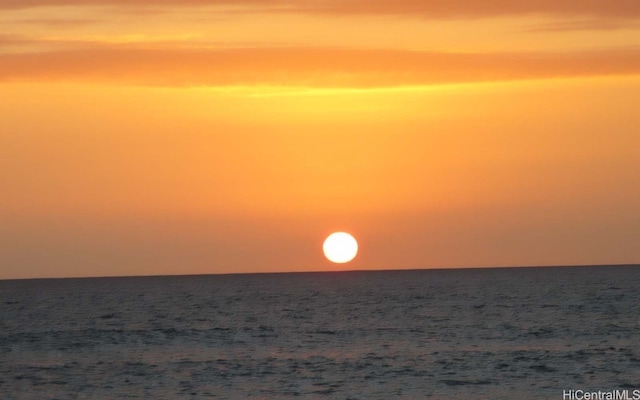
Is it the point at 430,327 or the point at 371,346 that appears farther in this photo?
the point at 430,327

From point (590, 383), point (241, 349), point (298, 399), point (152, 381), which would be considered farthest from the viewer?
point (241, 349)

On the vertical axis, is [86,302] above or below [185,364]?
above

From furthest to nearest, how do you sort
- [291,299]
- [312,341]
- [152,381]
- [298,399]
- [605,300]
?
[291,299] → [605,300] → [312,341] → [152,381] → [298,399]

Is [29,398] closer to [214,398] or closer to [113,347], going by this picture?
[214,398]

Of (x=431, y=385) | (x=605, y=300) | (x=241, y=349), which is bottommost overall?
(x=431, y=385)

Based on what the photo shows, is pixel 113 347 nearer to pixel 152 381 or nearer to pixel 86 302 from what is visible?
pixel 152 381

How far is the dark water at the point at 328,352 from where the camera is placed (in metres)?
42.8

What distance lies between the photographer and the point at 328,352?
55.8 metres

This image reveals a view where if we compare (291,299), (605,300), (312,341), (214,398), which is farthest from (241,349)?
(291,299)

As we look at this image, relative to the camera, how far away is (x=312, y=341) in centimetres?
6278

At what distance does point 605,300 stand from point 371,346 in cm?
5253

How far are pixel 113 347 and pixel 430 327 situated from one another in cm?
2231

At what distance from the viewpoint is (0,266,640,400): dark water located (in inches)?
1687

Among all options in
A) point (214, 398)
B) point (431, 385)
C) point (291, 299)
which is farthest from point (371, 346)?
point (291, 299)
